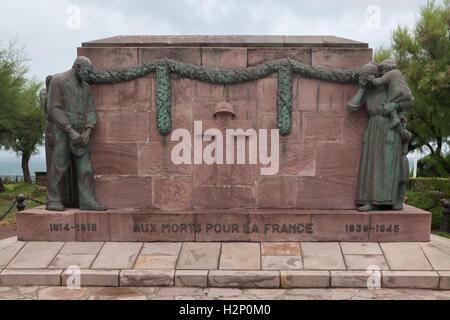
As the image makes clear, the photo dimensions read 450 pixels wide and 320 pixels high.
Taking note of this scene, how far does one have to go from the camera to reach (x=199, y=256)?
5.76 metres

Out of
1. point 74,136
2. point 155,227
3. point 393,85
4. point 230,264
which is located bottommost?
point 230,264

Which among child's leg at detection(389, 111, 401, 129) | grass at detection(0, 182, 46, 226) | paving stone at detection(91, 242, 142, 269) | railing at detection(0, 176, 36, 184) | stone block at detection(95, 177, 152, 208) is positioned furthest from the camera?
railing at detection(0, 176, 36, 184)

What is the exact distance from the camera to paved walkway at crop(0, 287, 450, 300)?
5.04m

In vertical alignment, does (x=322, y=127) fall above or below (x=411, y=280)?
above

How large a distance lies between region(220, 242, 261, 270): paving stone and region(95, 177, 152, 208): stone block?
64.3 inches

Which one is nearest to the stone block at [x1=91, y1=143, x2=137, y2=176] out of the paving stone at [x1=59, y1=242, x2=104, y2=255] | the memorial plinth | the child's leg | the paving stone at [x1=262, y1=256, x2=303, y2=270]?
the memorial plinth

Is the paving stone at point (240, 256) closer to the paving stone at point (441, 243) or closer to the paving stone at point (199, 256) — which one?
the paving stone at point (199, 256)

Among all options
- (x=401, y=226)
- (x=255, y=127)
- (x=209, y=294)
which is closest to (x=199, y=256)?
(x=209, y=294)

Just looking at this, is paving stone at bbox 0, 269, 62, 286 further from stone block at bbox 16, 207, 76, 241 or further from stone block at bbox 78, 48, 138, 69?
stone block at bbox 78, 48, 138, 69

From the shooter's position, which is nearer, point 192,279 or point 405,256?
point 192,279

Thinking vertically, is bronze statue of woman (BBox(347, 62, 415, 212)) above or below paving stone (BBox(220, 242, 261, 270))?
above

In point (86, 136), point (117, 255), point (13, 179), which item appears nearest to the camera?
point (117, 255)

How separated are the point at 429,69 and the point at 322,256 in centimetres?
1596

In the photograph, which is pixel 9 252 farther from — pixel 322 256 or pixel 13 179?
pixel 13 179
